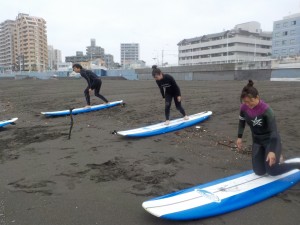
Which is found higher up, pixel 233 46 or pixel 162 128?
pixel 233 46

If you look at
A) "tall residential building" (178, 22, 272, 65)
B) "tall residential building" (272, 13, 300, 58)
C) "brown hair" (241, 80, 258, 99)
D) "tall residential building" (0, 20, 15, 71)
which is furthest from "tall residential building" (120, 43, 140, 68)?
"brown hair" (241, 80, 258, 99)

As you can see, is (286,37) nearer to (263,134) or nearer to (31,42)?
(263,134)

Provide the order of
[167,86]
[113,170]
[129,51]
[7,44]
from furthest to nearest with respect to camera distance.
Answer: [129,51] → [7,44] → [167,86] → [113,170]

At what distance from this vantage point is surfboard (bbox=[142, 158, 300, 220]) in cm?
309

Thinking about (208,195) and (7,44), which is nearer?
(208,195)

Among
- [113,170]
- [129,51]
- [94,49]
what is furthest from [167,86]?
[129,51]

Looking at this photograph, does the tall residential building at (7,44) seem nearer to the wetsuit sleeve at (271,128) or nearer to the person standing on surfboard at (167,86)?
the person standing on surfboard at (167,86)

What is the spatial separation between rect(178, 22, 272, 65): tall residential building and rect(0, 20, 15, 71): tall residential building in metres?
81.6

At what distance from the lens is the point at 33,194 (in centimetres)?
375

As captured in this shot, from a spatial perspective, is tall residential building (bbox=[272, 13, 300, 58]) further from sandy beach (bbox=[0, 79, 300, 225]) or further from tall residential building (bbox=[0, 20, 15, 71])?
tall residential building (bbox=[0, 20, 15, 71])

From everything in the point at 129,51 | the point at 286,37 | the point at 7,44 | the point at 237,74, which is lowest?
the point at 237,74

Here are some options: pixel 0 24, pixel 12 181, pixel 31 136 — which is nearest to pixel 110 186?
pixel 12 181

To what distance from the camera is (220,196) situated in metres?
3.44

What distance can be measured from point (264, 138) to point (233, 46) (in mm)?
71841
